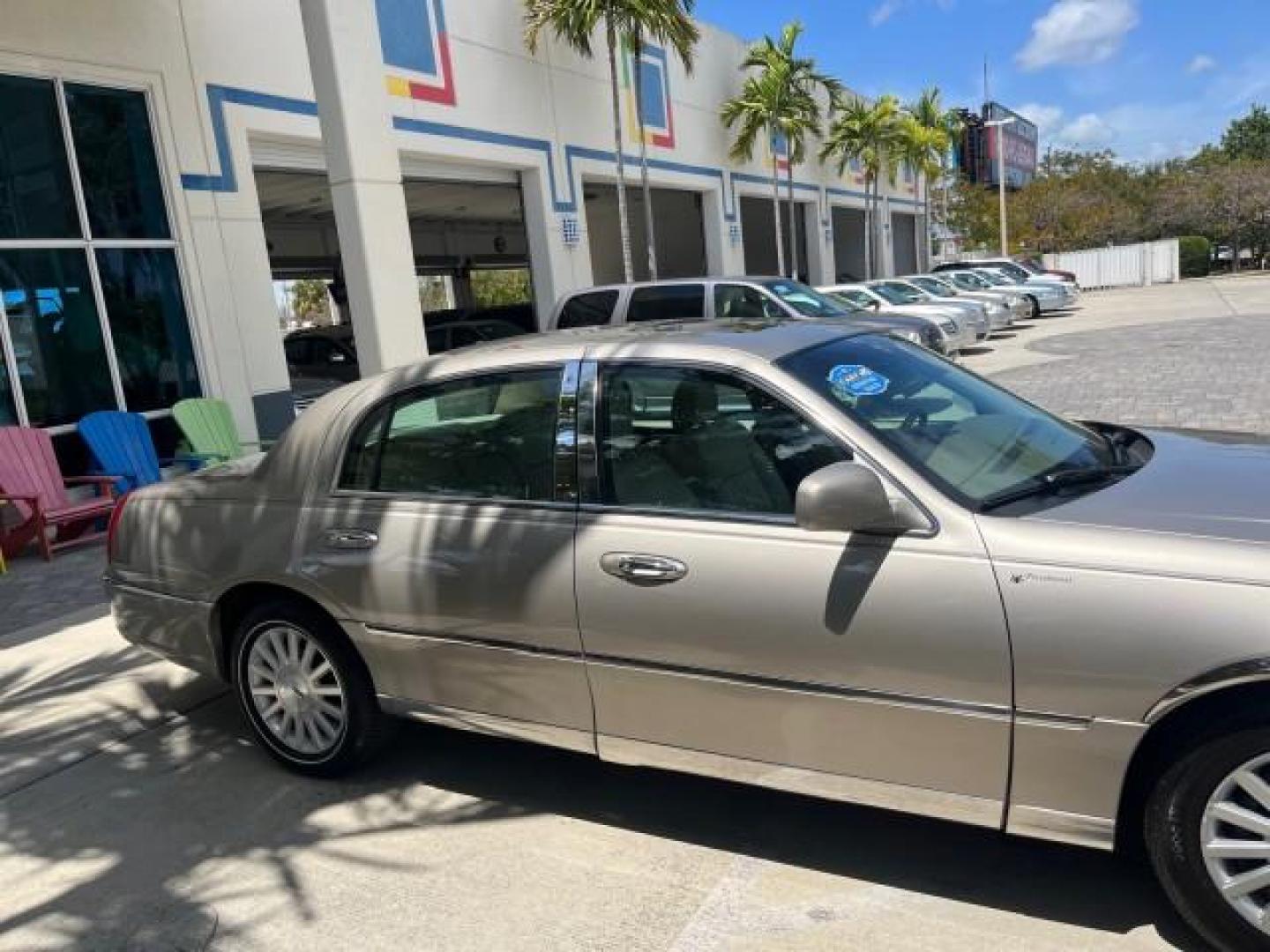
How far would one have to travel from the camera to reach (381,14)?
12.2 meters

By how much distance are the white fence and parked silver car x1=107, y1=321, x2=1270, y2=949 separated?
4148cm

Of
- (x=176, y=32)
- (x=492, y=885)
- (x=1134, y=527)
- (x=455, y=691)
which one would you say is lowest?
(x=492, y=885)

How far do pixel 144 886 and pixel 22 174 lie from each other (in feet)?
25.8

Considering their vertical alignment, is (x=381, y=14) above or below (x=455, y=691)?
above

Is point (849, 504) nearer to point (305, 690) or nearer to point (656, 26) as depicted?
point (305, 690)

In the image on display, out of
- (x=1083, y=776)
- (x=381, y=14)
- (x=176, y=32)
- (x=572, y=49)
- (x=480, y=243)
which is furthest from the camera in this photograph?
(x=480, y=243)

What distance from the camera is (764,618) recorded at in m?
2.75

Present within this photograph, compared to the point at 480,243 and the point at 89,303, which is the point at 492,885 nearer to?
the point at 89,303

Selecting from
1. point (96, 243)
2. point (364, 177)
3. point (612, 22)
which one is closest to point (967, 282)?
point (612, 22)

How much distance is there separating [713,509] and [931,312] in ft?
48.9

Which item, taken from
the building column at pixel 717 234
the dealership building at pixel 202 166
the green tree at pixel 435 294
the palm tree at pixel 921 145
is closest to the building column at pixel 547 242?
the dealership building at pixel 202 166

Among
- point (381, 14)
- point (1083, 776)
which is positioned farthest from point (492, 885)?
point (381, 14)

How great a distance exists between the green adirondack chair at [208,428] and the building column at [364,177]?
1550 mm

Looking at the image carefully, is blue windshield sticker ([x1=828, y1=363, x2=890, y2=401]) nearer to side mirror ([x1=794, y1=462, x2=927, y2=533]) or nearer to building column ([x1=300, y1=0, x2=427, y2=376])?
side mirror ([x1=794, y1=462, x2=927, y2=533])
